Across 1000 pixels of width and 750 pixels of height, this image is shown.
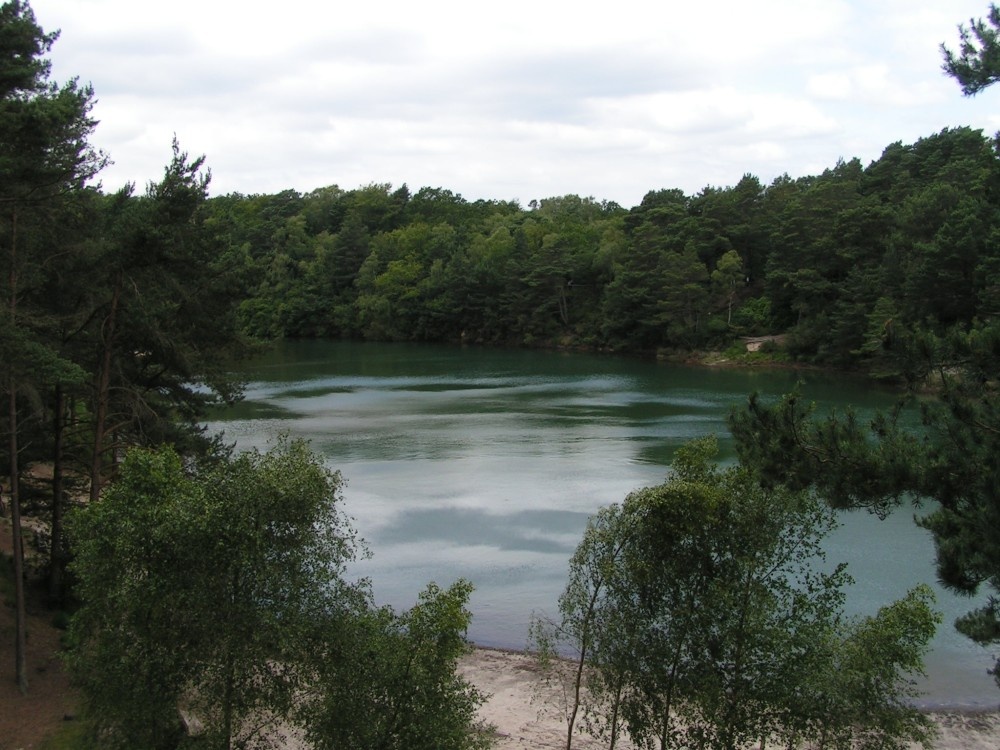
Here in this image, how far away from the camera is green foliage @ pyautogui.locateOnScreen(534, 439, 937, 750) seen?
8.66 metres

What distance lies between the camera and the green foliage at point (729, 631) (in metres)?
8.66

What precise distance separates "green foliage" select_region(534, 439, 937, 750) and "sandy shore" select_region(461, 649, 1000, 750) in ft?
10.6

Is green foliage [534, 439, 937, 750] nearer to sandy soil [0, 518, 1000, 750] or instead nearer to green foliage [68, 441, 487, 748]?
green foliage [68, 441, 487, 748]

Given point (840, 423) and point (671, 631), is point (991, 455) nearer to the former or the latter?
point (840, 423)

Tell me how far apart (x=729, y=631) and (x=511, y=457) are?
21437 millimetres

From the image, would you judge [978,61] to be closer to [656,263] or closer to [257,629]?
[257,629]

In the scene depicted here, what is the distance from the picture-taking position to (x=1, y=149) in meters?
11.2

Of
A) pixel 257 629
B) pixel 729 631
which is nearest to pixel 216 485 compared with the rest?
pixel 257 629

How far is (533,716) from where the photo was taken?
1297 centimetres


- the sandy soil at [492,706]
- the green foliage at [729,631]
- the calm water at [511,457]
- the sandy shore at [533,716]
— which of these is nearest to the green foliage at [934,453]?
the green foliage at [729,631]

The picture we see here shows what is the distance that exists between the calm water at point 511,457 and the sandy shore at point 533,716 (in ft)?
3.35

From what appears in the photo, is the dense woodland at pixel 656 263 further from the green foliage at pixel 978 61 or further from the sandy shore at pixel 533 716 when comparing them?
the green foliage at pixel 978 61

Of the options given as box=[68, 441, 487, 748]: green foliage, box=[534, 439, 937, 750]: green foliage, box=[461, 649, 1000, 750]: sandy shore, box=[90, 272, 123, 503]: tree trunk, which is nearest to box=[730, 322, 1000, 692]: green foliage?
box=[534, 439, 937, 750]: green foliage

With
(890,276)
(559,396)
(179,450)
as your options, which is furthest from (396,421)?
(890,276)
